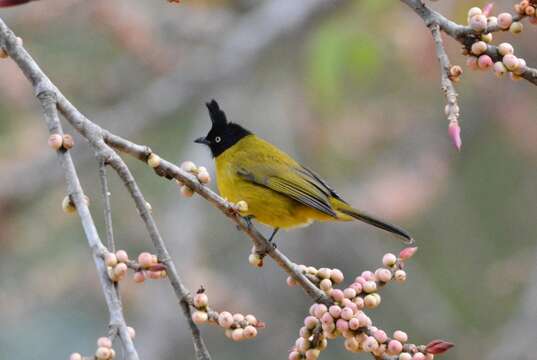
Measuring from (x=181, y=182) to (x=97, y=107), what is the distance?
16.7 ft

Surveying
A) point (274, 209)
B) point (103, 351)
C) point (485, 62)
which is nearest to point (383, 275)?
point (485, 62)

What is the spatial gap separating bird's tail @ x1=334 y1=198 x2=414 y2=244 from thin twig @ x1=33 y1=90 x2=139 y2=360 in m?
1.84

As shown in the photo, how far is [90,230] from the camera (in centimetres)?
187

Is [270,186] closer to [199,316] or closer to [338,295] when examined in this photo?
[338,295]

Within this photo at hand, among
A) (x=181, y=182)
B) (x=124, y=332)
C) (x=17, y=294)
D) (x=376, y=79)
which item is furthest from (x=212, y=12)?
(x=124, y=332)

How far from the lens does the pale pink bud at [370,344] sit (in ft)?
7.04

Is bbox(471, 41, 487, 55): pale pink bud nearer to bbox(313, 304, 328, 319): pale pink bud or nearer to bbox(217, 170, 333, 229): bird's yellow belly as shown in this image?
bbox(313, 304, 328, 319): pale pink bud

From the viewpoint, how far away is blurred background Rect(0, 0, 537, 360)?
A: 599cm

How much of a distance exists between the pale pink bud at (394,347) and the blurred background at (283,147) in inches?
119

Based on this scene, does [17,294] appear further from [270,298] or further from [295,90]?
[295,90]

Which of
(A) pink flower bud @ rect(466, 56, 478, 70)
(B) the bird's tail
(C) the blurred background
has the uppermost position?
(C) the blurred background

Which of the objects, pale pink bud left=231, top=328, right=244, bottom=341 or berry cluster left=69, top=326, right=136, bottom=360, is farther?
pale pink bud left=231, top=328, right=244, bottom=341

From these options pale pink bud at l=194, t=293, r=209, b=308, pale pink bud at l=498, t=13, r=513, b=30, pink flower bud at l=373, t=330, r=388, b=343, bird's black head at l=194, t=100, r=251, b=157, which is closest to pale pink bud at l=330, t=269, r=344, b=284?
pink flower bud at l=373, t=330, r=388, b=343

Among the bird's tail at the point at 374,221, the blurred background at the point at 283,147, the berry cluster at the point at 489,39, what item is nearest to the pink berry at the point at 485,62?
the berry cluster at the point at 489,39
